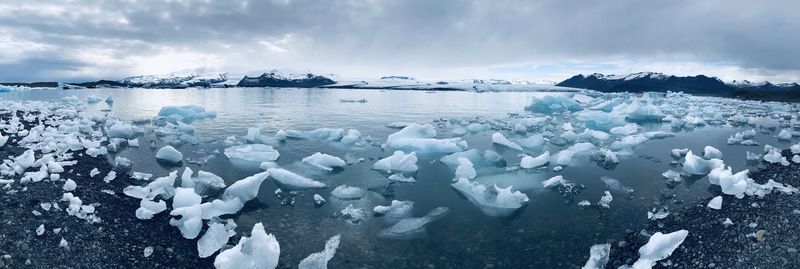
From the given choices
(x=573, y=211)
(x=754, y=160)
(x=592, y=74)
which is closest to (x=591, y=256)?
(x=573, y=211)

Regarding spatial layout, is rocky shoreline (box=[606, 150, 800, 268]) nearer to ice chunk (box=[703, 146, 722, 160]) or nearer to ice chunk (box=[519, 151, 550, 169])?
ice chunk (box=[519, 151, 550, 169])

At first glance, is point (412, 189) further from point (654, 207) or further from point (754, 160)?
point (754, 160)

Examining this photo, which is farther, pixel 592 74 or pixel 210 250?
pixel 592 74

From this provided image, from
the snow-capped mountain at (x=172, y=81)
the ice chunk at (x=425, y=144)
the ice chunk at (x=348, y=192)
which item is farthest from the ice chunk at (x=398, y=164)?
the snow-capped mountain at (x=172, y=81)

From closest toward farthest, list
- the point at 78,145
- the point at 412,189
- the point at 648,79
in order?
the point at 412,189, the point at 78,145, the point at 648,79

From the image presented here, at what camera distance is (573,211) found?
7.87 meters

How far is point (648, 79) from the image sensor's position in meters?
119

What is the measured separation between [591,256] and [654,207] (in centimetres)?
304

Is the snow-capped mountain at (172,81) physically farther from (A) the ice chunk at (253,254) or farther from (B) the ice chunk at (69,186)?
(A) the ice chunk at (253,254)

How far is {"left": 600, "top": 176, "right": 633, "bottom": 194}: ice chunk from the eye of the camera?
9.21 metres

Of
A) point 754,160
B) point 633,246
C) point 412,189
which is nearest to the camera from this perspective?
point 633,246

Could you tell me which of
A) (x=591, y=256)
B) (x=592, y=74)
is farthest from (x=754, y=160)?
(x=592, y=74)

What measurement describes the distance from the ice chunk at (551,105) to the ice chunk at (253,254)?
30.3 metres

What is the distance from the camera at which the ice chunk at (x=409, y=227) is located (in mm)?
6742
